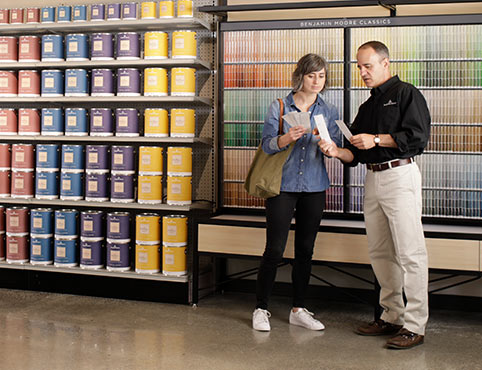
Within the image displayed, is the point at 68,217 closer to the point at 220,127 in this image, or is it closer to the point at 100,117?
the point at 100,117

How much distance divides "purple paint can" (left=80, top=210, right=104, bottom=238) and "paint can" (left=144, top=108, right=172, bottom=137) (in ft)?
2.59

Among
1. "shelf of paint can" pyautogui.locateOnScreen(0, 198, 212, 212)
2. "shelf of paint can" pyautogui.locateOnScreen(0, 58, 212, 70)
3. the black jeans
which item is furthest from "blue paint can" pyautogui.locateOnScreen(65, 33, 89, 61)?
the black jeans

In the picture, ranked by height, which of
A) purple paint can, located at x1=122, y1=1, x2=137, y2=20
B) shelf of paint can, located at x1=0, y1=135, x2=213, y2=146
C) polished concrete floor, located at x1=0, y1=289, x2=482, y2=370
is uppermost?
purple paint can, located at x1=122, y1=1, x2=137, y2=20

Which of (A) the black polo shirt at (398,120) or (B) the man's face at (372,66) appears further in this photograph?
(B) the man's face at (372,66)

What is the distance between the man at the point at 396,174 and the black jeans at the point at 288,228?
34 cm

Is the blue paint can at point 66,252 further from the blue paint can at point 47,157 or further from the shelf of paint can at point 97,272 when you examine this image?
the blue paint can at point 47,157

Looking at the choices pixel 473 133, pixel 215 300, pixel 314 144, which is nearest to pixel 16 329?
pixel 215 300

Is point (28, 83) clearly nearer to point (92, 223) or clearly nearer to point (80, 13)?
point (80, 13)

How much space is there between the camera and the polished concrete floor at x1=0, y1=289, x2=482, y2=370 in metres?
3.50

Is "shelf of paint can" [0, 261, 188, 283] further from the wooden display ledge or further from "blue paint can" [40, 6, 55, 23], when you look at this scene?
"blue paint can" [40, 6, 55, 23]

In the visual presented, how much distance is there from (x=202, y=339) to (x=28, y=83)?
2.67 m

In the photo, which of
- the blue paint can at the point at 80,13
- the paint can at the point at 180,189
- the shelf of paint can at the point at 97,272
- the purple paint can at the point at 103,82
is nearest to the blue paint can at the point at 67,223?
the shelf of paint can at the point at 97,272

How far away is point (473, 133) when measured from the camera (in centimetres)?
441

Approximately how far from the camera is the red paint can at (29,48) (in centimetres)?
516
